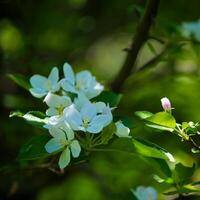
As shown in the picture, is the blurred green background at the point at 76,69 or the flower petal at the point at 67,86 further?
the blurred green background at the point at 76,69

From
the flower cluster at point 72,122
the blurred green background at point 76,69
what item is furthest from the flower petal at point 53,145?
the blurred green background at point 76,69

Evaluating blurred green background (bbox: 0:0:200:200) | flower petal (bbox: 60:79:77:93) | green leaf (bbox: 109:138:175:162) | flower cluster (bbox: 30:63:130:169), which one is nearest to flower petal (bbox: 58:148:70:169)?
flower cluster (bbox: 30:63:130:169)

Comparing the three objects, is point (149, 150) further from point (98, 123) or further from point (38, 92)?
point (38, 92)

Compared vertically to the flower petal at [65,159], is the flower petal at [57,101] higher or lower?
higher

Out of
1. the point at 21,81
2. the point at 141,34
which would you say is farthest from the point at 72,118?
the point at 141,34

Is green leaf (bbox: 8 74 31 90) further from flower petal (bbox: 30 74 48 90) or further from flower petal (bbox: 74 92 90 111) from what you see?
flower petal (bbox: 74 92 90 111)

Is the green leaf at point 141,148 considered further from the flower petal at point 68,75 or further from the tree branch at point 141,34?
the tree branch at point 141,34

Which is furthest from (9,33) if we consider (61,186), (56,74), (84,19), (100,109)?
(100,109)
